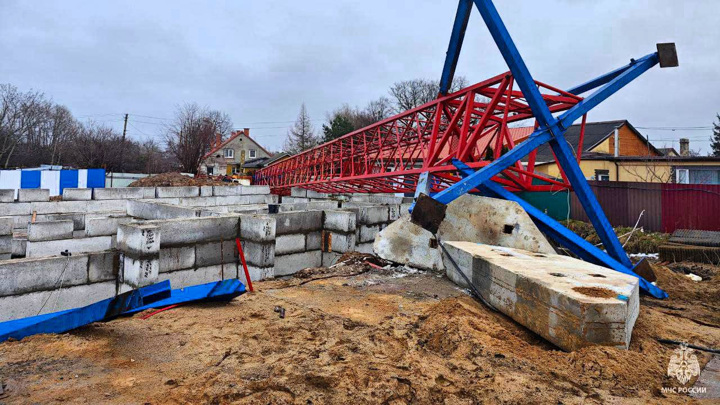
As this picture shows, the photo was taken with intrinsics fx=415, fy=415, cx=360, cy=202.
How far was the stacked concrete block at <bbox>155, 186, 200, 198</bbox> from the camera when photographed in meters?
16.3

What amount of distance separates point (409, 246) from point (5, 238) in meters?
9.17

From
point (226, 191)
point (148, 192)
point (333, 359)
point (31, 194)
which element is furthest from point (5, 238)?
point (333, 359)

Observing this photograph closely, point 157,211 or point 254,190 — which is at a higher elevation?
point 254,190

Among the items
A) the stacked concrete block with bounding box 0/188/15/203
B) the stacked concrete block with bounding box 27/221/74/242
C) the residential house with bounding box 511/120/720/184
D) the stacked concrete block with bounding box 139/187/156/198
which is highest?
the residential house with bounding box 511/120/720/184

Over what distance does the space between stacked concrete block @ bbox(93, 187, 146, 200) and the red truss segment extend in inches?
254

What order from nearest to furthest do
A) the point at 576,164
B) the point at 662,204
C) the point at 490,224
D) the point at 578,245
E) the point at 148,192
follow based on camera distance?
the point at 578,245 < the point at 490,224 < the point at 576,164 < the point at 662,204 < the point at 148,192

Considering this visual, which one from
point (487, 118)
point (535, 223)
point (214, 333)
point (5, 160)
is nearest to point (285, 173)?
point (487, 118)

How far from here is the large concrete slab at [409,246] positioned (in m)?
7.43

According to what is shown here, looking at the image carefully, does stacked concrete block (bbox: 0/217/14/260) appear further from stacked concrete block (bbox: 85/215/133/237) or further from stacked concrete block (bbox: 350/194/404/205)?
stacked concrete block (bbox: 350/194/404/205)

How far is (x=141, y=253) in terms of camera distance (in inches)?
267

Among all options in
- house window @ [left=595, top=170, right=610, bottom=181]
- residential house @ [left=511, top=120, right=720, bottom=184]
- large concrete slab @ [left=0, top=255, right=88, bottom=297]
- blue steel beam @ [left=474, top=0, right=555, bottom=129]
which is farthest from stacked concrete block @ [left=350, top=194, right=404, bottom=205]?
large concrete slab @ [left=0, top=255, right=88, bottom=297]

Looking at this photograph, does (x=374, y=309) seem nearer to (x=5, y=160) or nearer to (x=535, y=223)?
(x=535, y=223)

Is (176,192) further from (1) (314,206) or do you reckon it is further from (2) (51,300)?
(2) (51,300)

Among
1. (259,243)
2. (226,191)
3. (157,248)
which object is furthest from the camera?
(226,191)
